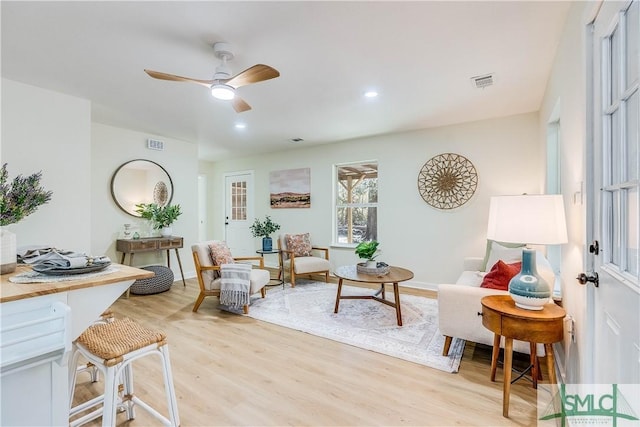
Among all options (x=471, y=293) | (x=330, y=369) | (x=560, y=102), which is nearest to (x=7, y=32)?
(x=330, y=369)

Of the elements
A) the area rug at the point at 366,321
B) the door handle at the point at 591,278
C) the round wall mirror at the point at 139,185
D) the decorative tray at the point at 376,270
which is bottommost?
the area rug at the point at 366,321

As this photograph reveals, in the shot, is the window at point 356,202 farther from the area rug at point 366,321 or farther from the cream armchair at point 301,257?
the area rug at point 366,321

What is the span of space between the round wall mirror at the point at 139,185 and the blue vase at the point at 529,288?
16.2 feet

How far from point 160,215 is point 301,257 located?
2.34m

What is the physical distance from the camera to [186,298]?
4.12m

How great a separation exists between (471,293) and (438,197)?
2.41 metres

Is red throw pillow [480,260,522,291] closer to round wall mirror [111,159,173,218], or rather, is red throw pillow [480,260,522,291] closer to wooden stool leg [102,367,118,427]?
wooden stool leg [102,367,118,427]

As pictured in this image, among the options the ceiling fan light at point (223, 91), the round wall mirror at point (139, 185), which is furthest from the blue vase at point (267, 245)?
the ceiling fan light at point (223, 91)

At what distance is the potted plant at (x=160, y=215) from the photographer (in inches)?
183

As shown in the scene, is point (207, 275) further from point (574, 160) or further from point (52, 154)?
point (574, 160)

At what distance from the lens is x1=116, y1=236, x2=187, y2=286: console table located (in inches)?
166

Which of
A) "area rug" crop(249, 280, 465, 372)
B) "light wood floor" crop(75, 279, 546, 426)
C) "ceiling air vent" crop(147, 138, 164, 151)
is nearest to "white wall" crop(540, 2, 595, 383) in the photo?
"light wood floor" crop(75, 279, 546, 426)

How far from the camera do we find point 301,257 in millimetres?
5059

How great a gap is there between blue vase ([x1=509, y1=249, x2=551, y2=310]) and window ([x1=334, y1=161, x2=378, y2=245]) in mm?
3249
